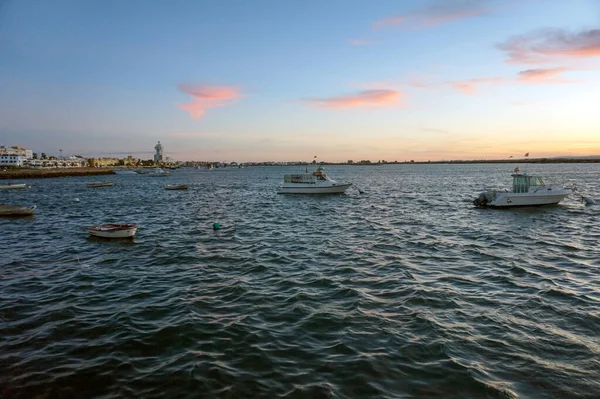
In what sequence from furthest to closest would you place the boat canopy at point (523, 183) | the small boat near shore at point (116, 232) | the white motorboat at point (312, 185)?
the white motorboat at point (312, 185) → the boat canopy at point (523, 183) → the small boat near shore at point (116, 232)

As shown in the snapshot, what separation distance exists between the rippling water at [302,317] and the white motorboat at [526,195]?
49.5ft

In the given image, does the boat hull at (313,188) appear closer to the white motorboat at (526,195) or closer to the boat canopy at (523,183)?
the white motorboat at (526,195)

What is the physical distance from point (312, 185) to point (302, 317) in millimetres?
42737

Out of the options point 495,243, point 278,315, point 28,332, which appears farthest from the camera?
point 495,243

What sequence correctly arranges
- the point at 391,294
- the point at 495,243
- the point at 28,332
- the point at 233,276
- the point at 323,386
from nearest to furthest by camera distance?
the point at 323,386
the point at 28,332
the point at 391,294
the point at 233,276
the point at 495,243

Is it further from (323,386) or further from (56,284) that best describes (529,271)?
(56,284)

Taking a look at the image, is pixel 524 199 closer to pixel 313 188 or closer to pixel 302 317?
pixel 313 188

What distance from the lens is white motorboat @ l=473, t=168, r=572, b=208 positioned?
124ft

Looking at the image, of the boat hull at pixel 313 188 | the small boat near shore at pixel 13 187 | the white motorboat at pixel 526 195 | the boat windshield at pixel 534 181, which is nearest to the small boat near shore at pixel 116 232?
the boat hull at pixel 313 188

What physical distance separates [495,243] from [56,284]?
2209 centimetres

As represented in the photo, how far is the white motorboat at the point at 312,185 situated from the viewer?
2110 inches

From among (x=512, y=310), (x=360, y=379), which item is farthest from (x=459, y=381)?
(x=512, y=310)

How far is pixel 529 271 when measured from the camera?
1609 centimetres

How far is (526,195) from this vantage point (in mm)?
37719
